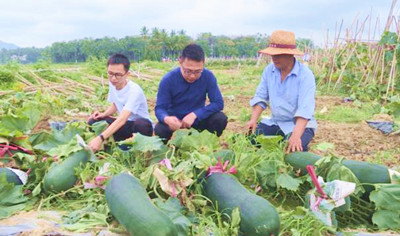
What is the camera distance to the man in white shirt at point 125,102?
4293mm

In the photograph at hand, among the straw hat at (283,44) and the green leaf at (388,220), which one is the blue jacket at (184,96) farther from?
the green leaf at (388,220)

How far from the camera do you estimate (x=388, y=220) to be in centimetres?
271

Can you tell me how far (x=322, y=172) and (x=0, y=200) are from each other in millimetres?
2402

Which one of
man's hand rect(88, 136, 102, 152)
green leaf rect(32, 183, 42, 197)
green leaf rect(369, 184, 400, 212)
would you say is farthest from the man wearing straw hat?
green leaf rect(32, 183, 42, 197)

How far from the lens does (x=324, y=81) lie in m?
13.1

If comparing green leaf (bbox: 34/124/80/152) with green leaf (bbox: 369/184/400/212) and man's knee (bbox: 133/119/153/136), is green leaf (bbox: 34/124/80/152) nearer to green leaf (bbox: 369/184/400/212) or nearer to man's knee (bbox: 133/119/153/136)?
man's knee (bbox: 133/119/153/136)

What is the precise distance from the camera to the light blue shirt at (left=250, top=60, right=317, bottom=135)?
4098mm

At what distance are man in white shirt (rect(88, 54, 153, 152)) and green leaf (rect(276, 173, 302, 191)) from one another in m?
1.76

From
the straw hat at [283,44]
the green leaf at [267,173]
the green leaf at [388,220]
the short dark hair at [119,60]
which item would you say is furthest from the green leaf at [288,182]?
the short dark hair at [119,60]

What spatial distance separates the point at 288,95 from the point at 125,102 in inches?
71.6

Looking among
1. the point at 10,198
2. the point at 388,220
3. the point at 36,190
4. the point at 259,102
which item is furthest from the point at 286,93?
the point at 10,198

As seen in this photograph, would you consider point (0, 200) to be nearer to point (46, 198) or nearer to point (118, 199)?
point (46, 198)

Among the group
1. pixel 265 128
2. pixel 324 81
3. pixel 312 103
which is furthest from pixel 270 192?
pixel 324 81

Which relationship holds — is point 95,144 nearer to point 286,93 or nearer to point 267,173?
point 267,173
